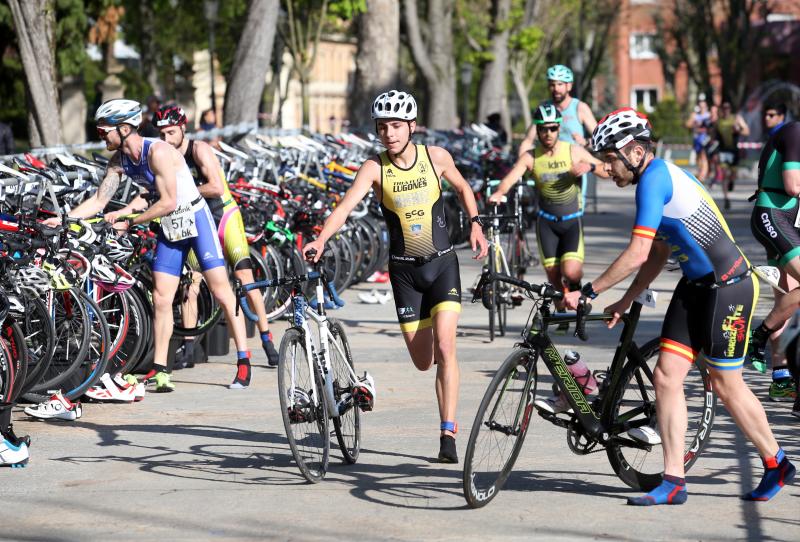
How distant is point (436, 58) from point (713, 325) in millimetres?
26096

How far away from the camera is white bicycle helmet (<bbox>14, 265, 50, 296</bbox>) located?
9305 millimetres

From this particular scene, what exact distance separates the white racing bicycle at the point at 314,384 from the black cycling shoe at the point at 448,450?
0.44 m

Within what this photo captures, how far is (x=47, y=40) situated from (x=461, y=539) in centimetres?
1259

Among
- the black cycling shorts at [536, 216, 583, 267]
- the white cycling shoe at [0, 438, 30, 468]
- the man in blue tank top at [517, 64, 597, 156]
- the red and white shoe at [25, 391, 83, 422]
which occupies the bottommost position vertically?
the red and white shoe at [25, 391, 83, 422]

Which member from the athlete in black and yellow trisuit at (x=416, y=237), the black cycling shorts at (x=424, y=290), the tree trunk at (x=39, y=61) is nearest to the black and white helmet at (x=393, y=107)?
the athlete in black and yellow trisuit at (x=416, y=237)

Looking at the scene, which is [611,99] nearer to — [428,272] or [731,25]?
[731,25]

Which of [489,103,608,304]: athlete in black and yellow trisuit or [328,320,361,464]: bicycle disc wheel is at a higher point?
[489,103,608,304]: athlete in black and yellow trisuit

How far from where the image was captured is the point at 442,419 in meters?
8.41

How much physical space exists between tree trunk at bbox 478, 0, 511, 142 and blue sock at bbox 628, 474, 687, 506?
29600mm

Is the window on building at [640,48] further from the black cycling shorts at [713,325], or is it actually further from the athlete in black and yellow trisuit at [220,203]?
the black cycling shorts at [713,325]

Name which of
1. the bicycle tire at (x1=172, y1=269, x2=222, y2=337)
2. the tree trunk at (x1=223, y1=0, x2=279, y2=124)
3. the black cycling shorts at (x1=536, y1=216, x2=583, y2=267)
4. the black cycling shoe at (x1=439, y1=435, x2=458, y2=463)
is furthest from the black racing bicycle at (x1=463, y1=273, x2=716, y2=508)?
the tree trunk at (x1=223, y1=0, x2=279, y2=124)

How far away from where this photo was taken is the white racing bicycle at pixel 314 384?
307 inches

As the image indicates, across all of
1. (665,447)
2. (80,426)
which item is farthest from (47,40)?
(665,447)

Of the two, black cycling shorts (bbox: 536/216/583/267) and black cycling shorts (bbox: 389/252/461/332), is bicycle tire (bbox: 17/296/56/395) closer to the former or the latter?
black cycling shorts (bbox: 389/252/461/332)
